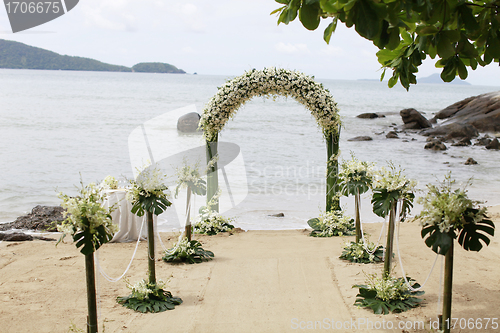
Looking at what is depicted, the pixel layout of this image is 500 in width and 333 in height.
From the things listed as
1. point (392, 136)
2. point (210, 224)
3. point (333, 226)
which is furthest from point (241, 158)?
point (392, 136)

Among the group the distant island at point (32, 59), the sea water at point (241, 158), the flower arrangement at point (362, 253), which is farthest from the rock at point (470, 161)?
the distant island at point (32, 59)

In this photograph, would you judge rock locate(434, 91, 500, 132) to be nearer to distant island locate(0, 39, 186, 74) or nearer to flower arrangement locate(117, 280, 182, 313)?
flower arrangement locate(117, 280, 182, 313)

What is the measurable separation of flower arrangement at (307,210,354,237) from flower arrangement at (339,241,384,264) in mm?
1579

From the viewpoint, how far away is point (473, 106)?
111 ft

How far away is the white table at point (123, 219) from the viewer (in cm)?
788

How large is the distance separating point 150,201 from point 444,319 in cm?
353

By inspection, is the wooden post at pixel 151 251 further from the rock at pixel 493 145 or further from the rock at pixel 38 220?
the rock at pixel 493 145

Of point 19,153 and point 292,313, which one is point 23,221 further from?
point 19,153

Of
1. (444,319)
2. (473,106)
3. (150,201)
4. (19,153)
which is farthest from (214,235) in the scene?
(473,106)

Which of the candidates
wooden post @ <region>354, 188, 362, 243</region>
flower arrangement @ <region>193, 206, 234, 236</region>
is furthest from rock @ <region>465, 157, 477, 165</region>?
wooden post @ <region>354, 188, 362, 243</region>

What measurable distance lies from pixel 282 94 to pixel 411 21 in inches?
235

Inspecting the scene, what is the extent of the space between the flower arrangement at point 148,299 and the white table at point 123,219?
2866 mm

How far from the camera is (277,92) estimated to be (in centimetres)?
895

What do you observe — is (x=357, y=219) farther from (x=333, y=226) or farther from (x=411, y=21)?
(x=411, y=21)
